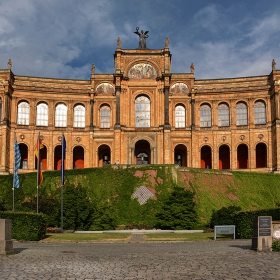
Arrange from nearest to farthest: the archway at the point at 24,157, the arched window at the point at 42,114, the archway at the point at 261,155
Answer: the archway at the point at 24,157 < the arched window at the point at 42,114 < the archway at the point at 261,155

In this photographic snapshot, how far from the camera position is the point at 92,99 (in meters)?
66.4

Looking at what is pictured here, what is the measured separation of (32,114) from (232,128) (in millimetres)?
30462

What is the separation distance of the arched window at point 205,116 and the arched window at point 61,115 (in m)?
21.3

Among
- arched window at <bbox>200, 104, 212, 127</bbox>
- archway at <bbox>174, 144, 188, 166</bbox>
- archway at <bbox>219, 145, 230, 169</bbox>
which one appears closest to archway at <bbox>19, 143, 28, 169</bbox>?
archway at <bbox>174, 144, 188, 166</bbox>

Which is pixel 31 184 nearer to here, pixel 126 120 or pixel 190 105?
A: pixel 126 120

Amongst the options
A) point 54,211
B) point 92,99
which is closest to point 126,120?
point 92,99

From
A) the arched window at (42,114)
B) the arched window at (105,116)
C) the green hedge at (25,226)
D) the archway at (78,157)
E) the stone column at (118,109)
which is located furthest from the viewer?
the archway at (78,157)

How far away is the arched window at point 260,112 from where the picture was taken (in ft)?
214

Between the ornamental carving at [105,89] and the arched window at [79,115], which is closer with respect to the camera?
the arched window at [79,115]

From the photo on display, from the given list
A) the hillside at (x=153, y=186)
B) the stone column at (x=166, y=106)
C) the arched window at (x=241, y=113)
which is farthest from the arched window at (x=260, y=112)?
the hillside at (x=153, y=186)

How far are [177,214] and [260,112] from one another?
3222 centimetres

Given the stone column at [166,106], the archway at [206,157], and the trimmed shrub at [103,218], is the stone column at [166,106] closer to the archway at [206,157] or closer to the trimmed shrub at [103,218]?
the archway at [206,157]

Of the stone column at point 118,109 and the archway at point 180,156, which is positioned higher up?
the stone column at point 118,109

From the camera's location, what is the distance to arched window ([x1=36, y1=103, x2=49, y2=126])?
65.5m
